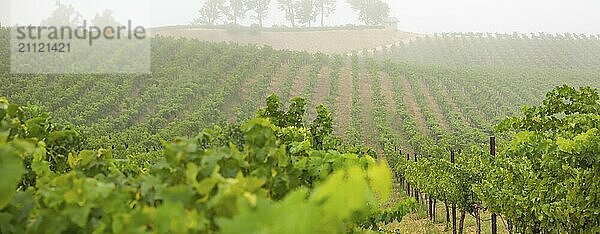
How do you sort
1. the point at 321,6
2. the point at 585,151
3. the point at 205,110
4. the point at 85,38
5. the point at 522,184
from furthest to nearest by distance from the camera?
the point at 321,6 → the point at 85,38 → the point at 205,110 → the point at 522,184 → the point at 585,151

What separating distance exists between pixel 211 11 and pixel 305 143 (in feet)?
328

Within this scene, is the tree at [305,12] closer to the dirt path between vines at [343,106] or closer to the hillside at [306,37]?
the hillside at [306,37]

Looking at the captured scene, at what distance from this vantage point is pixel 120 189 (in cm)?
161

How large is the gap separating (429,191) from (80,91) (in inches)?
1007

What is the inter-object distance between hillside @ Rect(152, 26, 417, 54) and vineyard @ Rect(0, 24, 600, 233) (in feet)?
25.0

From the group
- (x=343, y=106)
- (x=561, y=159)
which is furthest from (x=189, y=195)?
(x=343, y=106)

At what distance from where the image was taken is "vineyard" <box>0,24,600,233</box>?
4.48 ft

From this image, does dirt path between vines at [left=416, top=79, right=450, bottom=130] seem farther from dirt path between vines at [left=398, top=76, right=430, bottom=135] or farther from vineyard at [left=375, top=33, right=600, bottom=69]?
vineyard at [left=375, top=33, right=600, bottom=69]

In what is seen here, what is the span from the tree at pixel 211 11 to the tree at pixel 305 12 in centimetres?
1276

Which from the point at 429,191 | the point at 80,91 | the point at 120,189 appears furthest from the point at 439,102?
the point at 120,189

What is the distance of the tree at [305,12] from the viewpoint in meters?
98.2

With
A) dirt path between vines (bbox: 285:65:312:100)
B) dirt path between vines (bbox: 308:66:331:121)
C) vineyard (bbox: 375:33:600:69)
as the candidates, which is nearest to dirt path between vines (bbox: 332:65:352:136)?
dirt path between vines (bbox: 308:66:331:121)

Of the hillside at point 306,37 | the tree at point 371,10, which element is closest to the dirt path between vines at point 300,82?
the hillside at point 306,37

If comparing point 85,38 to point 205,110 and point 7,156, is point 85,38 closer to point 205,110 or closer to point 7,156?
point 205,110
